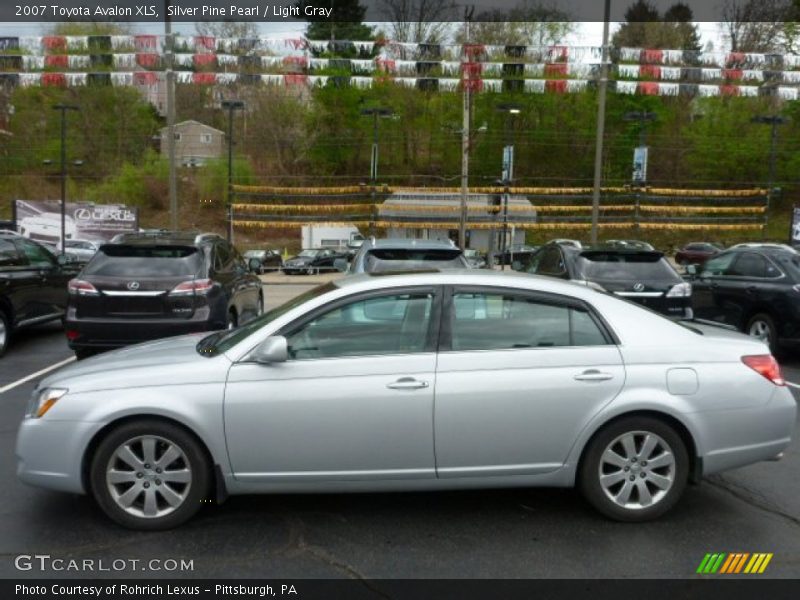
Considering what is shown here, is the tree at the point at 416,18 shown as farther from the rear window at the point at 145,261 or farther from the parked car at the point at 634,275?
the rear window at the point at 145,261

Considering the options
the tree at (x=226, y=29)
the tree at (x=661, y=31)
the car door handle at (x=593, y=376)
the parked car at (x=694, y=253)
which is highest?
the tree at (x=661, y=31)

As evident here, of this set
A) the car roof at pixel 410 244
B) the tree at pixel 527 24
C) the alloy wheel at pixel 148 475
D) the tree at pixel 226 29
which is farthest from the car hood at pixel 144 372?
the tree at pixel 527 24

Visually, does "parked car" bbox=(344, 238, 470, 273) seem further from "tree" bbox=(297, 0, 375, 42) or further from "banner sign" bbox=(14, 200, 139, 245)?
"banner sign" bbox=(14, 200, 139, 245)

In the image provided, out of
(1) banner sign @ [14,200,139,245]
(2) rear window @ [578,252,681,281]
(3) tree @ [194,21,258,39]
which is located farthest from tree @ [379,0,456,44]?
(2) rear window @ [578,252,681,281]

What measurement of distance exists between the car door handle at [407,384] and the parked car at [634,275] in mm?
5524

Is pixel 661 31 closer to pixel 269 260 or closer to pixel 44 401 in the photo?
pixel 269 260

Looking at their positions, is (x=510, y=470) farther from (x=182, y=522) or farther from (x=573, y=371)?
(x=182, y=522)

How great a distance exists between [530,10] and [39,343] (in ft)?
111

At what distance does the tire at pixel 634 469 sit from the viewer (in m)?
4.27

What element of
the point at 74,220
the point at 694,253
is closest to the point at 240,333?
the point at 74,220

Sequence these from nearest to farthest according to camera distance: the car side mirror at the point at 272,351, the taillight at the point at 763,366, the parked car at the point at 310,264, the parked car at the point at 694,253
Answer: the car side mirror at the point at 272,351
the taillight at the point at 763,366
the parked car at the point at 310,264
the parked car at the point at 694,253

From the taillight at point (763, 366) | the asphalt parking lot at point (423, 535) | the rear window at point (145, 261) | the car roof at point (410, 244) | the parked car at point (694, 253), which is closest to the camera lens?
the asphalt parking lot at point (423, 535)

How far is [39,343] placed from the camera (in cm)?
1121

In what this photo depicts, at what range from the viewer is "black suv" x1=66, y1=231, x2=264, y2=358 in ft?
27.1
